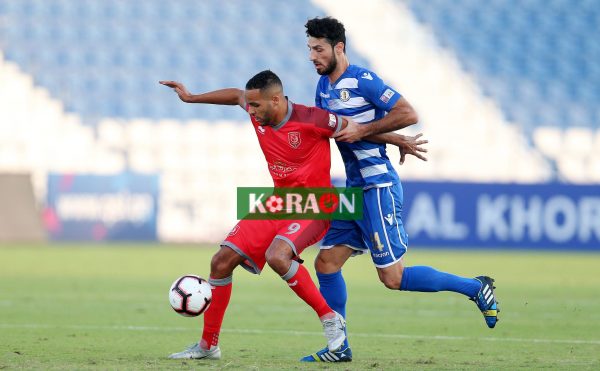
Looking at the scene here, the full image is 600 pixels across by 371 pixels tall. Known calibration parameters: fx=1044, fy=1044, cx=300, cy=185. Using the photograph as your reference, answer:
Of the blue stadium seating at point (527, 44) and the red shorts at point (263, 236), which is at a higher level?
the blue stadium seating at point (527, 44)

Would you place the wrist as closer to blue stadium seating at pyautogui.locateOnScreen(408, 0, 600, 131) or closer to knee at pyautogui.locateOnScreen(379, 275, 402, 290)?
knee at pyautogui.locateOnScreen(379, 275, 402, 290)

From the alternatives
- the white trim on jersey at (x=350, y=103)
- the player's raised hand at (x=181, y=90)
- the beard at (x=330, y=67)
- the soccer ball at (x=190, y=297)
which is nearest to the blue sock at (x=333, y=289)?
the soccer ball at (x=190, y=297)

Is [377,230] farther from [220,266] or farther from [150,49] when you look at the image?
[150,49]

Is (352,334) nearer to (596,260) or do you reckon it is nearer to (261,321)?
(261,321)

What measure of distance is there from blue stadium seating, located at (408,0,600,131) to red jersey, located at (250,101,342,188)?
1663cm

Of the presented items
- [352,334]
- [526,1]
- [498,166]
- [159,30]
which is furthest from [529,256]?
[352,334]

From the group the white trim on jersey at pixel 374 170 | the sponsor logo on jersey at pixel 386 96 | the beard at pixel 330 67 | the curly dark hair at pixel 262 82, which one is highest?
the beard at pixel 330 67

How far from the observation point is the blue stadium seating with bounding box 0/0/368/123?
21.9 m

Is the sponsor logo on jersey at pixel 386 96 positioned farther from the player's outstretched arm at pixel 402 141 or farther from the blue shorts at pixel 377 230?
the blue shorts at pixel 377 230

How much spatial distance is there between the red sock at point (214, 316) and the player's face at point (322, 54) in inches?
59.2

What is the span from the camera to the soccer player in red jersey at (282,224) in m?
6.34

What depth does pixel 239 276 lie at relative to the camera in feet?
46.4

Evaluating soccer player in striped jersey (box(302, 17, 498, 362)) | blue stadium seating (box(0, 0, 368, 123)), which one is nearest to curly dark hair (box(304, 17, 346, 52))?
soccer player in striped jersey (box(302, 17, 498, 362))

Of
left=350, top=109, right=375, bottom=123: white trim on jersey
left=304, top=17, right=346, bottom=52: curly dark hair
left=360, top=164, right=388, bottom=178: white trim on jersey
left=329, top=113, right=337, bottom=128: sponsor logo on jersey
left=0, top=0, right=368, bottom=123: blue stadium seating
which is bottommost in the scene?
left=360, top=164, right=388, bottom=178: white trim on jersey
